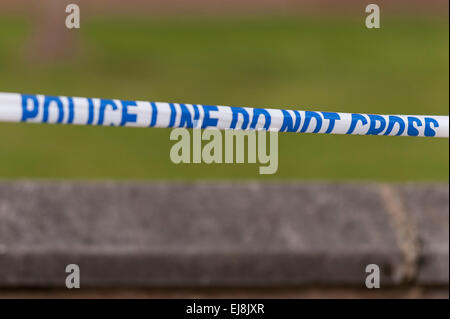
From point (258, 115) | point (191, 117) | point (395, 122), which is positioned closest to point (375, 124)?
point (395, 122)

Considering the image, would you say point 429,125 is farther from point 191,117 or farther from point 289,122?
point 191,117

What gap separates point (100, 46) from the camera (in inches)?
247

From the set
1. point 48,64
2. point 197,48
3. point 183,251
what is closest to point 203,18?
point 197,48

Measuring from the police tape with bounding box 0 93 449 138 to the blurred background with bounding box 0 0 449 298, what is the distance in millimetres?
689

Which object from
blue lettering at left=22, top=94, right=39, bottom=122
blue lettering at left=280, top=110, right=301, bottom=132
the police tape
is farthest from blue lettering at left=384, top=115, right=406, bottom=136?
blue lettering at left=22, top=94, right=39, bottom=122

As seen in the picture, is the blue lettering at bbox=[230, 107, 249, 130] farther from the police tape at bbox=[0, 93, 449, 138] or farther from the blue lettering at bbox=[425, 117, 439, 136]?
the blue lettering at bbox=[425, 117, 439, 136]

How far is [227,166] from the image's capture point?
3.62 metres

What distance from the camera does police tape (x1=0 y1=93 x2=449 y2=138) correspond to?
1.37 m

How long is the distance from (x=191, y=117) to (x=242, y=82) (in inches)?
152

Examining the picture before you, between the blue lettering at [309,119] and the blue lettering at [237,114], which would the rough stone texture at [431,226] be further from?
the blue lettering at [237,114]

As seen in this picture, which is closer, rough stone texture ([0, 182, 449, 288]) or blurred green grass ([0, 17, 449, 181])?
rough stone texture ([0, 182, 449, 288])

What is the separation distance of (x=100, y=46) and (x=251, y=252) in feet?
14.7
